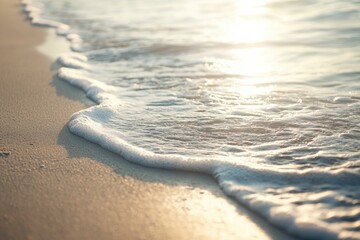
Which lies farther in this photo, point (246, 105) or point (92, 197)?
point (246, 105)

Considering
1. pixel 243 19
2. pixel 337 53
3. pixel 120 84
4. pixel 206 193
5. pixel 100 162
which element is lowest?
pixel 100 162

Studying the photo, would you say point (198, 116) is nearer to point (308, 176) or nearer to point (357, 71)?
point (308, 176)

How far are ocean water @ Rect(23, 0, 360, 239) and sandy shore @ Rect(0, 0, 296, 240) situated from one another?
0.10m

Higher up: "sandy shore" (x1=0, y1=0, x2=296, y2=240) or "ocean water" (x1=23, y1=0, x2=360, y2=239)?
"ocean water" (x1=23, y1=0, x2=360, y2=239)

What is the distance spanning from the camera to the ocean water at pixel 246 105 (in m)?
1.90

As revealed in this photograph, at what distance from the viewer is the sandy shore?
162 cm

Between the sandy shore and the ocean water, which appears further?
the ocean water

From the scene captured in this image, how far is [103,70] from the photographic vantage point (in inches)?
163

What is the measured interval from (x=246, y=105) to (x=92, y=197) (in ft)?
5.11

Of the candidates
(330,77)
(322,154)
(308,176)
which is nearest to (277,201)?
(308,176)

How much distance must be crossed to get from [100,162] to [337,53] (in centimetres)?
329

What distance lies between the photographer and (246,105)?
298 cm

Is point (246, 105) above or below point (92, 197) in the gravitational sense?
above

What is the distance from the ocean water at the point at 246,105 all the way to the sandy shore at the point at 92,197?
10cm
